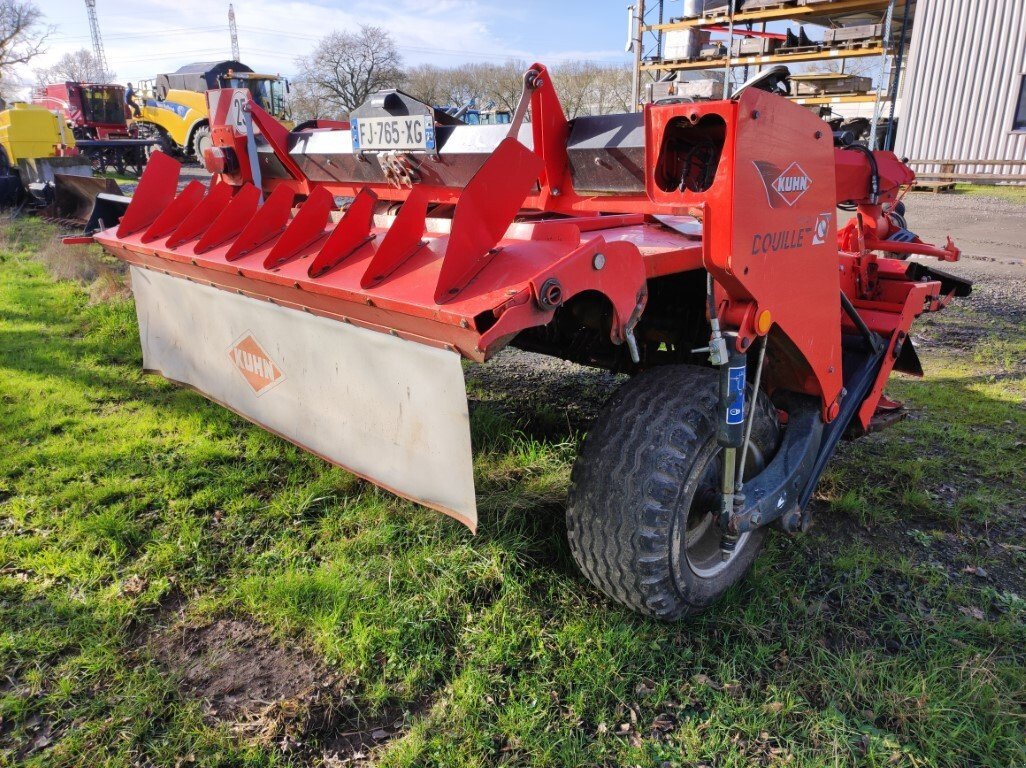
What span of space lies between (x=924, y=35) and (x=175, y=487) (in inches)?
734

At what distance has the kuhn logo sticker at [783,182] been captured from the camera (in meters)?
2.00

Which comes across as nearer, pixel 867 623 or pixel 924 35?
pixel 867 623

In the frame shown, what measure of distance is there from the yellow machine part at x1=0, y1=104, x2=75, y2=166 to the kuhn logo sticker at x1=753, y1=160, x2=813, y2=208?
1269 cm

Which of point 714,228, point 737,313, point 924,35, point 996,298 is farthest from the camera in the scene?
point 924,35

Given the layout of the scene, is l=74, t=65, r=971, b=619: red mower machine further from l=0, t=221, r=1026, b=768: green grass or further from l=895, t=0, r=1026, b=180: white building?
l=895, t=0, r=1026, b=180: white building

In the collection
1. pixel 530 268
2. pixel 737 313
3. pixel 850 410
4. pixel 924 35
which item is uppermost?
pixel 924 35

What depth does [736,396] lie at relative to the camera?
82.0 inches

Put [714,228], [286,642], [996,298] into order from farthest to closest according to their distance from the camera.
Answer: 1. [996,298]
2. [286,642]
3. [714,228]

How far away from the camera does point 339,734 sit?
6.54 feet

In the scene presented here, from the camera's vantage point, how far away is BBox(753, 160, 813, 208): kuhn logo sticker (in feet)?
6.56

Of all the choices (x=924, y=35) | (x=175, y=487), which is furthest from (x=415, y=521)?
(x=924, y=35)

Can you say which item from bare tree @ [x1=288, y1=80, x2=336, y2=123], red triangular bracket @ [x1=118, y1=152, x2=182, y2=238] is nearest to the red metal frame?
red triangular bracket @ [x1=118, y1=152, x2=182, y2=238]

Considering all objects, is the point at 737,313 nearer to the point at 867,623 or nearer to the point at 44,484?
the point at 867,623

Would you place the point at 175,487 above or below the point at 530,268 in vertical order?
below
